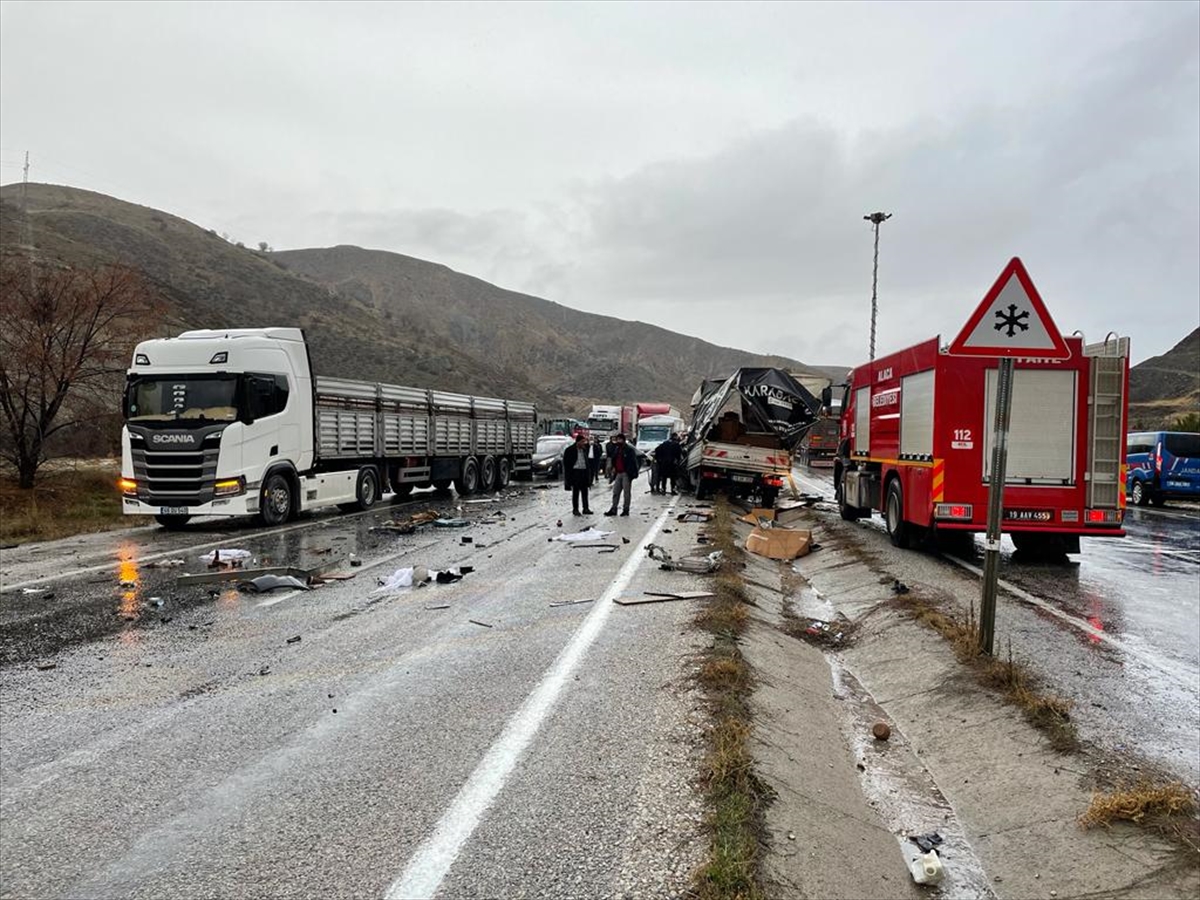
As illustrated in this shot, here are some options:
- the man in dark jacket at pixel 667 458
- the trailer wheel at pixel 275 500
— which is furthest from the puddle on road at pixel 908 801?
the man in dark jacket at pixel 667 458

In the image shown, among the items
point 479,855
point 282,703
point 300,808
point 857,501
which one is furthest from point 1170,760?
point 857,501

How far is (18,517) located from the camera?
53.0 feet

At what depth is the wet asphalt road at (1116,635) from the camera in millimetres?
5516

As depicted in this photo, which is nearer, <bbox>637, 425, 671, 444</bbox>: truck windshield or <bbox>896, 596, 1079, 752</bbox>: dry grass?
<bbox>896, 596, 1079, 752</bbox>: dry grass

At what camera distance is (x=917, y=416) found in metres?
12.5

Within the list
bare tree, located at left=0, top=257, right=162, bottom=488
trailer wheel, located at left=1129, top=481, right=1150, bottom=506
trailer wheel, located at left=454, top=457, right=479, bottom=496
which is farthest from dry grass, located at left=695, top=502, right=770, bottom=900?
trailer wheel, located at left=1129, top=481, right=1150, bottom=506

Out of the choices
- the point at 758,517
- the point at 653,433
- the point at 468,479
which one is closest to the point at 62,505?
the point at 468,479

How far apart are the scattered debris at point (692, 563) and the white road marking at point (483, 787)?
3.44m

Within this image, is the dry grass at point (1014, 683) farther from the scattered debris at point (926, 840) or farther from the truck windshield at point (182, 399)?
the truck windshield at point (182, 399)

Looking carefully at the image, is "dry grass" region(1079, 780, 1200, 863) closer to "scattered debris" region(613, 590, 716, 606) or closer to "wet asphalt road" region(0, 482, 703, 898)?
"wet asphalt road" region(0, 482, 703, 898)

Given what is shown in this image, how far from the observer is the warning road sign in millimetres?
5992

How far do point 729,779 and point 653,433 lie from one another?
34.1 m

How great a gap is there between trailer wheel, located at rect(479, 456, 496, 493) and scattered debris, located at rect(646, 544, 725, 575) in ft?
51.0

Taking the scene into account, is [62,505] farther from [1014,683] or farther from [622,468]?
[1014,683]
